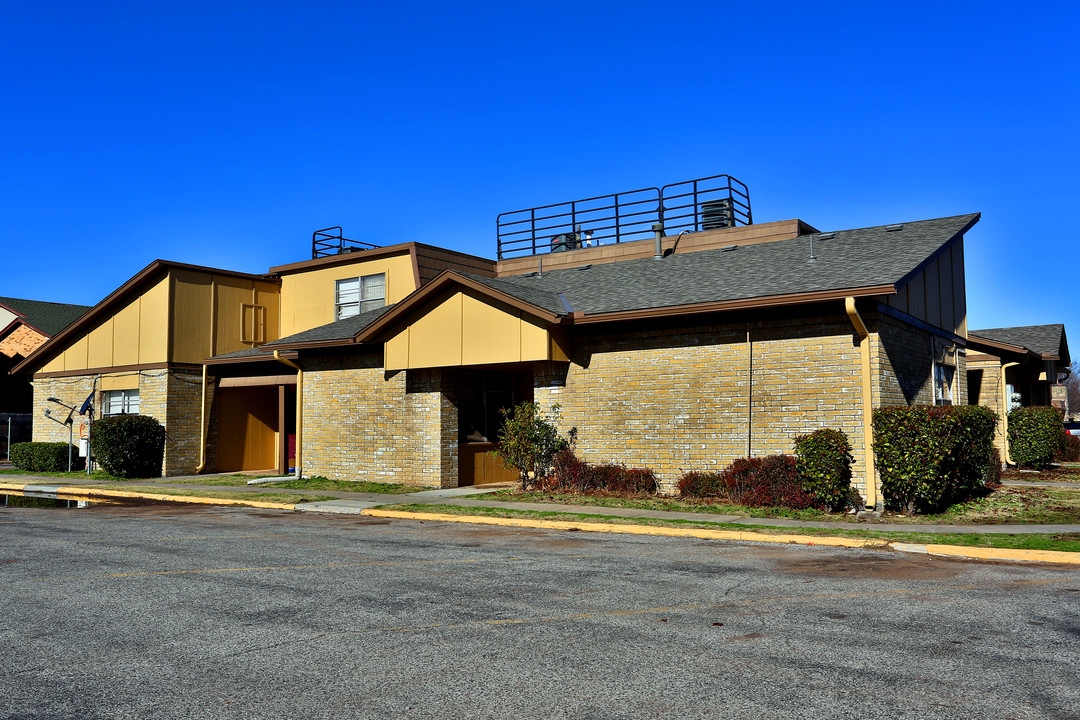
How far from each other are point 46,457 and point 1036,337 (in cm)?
3490

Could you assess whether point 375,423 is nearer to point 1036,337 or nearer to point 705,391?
point 705,391

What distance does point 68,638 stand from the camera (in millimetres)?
6574

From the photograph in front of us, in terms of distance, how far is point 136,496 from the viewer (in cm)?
2047

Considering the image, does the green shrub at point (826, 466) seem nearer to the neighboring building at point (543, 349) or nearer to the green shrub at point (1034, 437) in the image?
the neighboring building at point (543, 349)

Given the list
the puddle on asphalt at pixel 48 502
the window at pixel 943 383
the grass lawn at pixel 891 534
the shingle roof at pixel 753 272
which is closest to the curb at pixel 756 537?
the grass lawn at pixel 891 534

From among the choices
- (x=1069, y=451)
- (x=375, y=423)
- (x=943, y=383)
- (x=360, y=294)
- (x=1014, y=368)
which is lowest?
(x=1069, y=451)

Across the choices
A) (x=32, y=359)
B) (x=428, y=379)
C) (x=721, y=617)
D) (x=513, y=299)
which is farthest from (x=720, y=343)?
(x=32, y=359)

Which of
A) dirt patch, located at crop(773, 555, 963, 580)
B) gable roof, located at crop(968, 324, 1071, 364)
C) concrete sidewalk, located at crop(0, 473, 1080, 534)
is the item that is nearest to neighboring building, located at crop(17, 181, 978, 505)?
concrete sidewalk, located at crop(0, 473, 1080, 534)

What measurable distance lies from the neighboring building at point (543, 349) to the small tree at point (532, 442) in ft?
1.34

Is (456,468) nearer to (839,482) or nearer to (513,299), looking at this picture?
(513,299)

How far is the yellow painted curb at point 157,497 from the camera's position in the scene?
1764 centimetres

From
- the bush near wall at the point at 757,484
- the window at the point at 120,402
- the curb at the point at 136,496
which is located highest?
the window at the point at 120,402

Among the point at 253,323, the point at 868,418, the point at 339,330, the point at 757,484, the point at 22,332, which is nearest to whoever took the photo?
the point at 868,418

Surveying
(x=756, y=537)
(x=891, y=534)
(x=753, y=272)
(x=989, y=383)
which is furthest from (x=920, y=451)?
(x=989, y=383)
